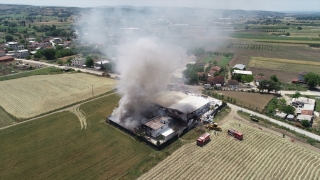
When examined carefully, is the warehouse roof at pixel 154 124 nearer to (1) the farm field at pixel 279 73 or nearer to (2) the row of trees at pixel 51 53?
(1) the farm field at pixel 279 73

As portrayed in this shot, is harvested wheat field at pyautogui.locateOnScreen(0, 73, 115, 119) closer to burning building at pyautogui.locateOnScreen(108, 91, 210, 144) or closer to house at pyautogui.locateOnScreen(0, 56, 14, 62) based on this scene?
burning building at pyautogui.locateOnScreen(108, 91, 210, 144)

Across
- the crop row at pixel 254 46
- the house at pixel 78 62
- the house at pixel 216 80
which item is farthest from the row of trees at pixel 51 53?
the crop row at pixel 254 46

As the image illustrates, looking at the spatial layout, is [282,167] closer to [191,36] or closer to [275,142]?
[275,142]

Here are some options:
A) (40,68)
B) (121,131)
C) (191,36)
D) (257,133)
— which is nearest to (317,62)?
(191,36)

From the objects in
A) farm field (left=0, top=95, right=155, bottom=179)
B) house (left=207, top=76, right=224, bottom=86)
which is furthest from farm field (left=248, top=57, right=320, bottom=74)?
farm field (left=0, top=95, right=155, bottom=179)

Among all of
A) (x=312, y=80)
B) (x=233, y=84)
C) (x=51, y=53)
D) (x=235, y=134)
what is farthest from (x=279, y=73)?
(x=51, y=53)
